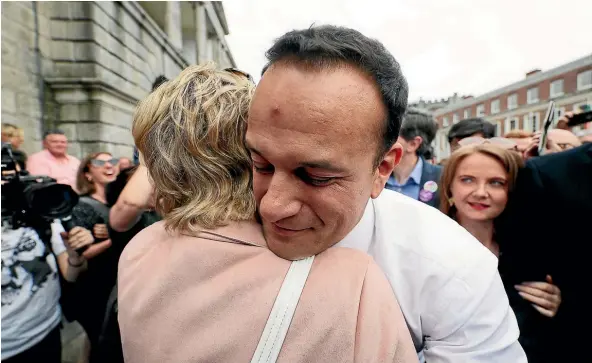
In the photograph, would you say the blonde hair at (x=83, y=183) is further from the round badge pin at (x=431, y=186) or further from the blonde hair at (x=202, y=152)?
the round badge pin at (x=431, y=186)

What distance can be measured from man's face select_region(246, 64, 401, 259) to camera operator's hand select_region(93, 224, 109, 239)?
2.16 m

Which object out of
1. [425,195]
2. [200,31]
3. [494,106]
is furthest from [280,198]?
[494,106]

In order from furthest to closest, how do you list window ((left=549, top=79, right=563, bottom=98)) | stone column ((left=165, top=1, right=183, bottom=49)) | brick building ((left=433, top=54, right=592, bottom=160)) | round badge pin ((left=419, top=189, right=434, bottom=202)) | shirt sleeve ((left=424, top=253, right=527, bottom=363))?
1. window ((left=549, top=79, right=563, bottom=98))
2. brick building ((left=433, top=54, right=592, bottom=160))
3. stone column ((left=165, top=1, right=183, bottom=49))
4. round badge pin ((left=419, top=189, right=434, bottom=202))
5. shirt sleeve ((left=424, top=253, right=527, bottom=363))

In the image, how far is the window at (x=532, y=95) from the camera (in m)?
38.6

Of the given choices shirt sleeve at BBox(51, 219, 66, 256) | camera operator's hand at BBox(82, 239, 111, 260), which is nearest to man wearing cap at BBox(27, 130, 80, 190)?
shirt sleeve at BBox(51, 219, 66, 256)

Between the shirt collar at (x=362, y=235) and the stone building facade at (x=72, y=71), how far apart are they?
649 cm

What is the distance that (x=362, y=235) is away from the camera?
1176mm

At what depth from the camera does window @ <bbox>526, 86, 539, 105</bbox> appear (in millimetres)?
38588

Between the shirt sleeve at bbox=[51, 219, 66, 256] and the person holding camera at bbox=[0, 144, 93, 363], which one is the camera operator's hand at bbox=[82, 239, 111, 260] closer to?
the person holding camera at bbox=[0, 144, 93, 363]

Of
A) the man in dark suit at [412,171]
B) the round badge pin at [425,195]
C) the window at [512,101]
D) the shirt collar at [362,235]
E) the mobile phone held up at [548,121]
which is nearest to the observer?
the shirt collar at [362,235]

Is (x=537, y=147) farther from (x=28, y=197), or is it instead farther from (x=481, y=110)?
(x=481, y=110)

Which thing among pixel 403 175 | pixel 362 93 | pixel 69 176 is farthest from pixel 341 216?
pixel 69 176

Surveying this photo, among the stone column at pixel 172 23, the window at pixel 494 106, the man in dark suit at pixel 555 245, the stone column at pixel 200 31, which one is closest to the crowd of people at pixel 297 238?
the man in dark suit at pixel 555 245

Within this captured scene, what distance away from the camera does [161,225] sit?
1097mm
